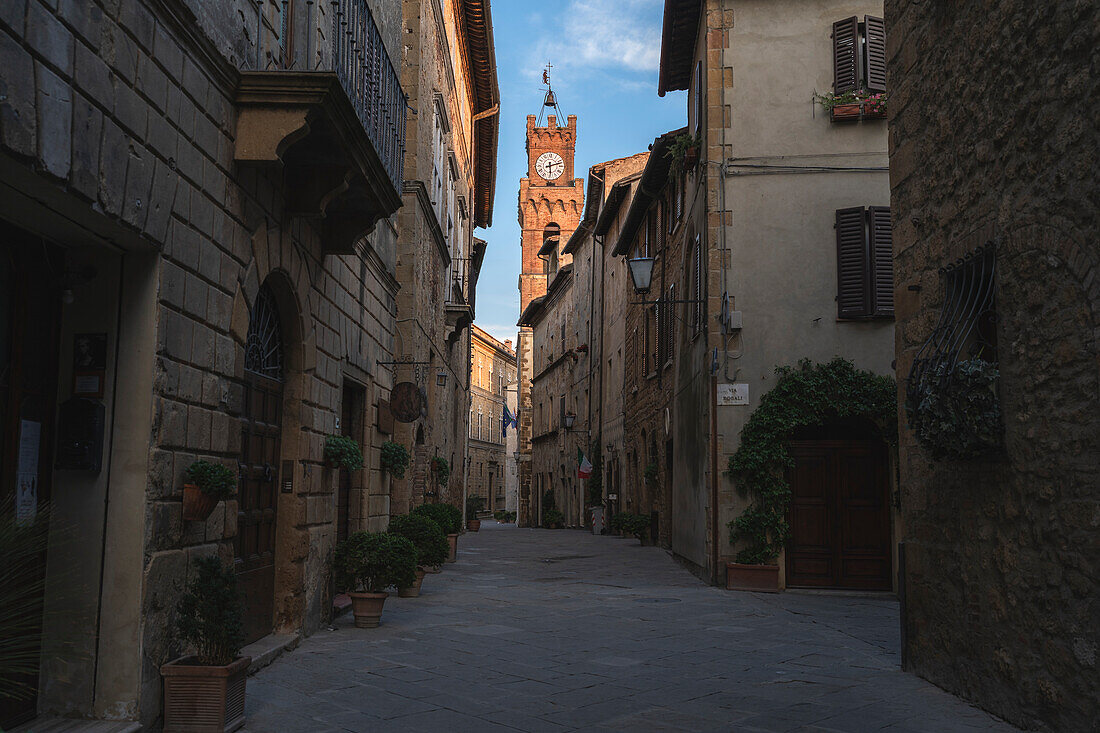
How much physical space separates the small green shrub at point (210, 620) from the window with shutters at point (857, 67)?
1061 cm

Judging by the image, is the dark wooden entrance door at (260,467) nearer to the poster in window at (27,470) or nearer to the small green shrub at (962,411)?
the poster in window at (27,470)

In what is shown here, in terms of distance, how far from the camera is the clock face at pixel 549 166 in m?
63.4

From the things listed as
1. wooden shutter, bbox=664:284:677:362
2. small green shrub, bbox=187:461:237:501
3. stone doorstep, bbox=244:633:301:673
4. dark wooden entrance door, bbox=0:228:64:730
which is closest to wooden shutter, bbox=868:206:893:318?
wooden shutter, bbox=664:284:677:362

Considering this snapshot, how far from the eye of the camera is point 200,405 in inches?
201

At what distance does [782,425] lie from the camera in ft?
38.9

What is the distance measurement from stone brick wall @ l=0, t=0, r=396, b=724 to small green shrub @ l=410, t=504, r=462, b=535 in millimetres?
6603

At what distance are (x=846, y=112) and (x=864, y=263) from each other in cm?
211

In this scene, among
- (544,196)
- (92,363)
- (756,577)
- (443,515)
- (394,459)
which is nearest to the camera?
(92,363)

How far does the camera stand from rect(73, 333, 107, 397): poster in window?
4.41 meters

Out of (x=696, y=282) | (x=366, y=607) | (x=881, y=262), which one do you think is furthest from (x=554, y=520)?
(x=366, y=607)

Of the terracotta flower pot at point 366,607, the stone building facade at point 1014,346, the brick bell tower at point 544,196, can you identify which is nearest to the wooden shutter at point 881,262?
the stone building facade at point 1014,346

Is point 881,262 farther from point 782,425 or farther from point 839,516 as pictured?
point 839,516

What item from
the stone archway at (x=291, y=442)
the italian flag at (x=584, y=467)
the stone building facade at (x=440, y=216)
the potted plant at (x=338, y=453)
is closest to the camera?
the stone archway at (x=291, y=442)

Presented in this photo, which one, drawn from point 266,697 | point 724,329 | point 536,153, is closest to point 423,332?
point 724,329
